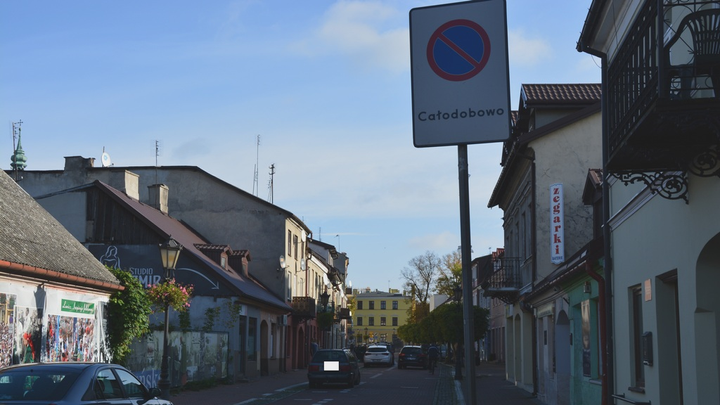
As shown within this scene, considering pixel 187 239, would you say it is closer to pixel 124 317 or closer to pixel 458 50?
pixel 124 317

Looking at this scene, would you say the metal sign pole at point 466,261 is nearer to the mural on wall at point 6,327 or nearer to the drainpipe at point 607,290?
the drainpipe at point 607,290

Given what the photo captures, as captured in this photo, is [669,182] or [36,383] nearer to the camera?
[669,182]

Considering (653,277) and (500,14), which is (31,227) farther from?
(500,14)

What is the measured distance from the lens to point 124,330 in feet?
73.3

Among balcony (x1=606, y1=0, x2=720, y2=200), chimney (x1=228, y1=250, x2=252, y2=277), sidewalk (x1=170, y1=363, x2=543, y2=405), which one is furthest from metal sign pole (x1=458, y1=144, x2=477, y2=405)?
chimney (x1=228, y1=250, x2=252, y2=277)

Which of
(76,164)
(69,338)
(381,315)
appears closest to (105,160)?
(76,164)

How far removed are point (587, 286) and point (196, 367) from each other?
16.9 m

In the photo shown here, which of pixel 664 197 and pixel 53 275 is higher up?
pixel 664 197

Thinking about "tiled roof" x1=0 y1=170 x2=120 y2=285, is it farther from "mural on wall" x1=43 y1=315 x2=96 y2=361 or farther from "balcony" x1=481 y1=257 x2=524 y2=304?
"balcony" x1=481 y1=257 x2=524 y2=304

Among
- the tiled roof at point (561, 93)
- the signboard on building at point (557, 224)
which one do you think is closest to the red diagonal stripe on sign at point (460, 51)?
the signboard on building at point (557, 224)

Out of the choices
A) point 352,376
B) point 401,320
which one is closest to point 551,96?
point 352,376

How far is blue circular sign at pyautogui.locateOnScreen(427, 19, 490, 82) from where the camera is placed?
5012mm

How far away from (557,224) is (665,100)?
53.8 feet

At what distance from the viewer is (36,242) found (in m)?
18.9
